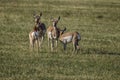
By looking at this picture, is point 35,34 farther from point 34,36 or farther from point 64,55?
point 64,55

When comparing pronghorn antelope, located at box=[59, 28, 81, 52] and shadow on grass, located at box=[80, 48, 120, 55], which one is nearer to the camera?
pronghorn antelope, located at box=[59, 28, 81, 52]

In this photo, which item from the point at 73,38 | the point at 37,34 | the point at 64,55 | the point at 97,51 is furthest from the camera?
the point at 97,51

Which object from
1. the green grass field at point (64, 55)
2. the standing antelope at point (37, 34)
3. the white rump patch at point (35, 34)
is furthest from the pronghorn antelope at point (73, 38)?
the white rump patch at point (35, 34)

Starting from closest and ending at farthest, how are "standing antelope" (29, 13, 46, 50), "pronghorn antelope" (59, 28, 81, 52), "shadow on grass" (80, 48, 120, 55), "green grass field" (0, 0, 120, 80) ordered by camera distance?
Answer: "green grass field" (0, 0, 120, 80), "pronghorn antelope" (59, 28, 81, 52), "standing antelope" (29, 13, 46, 50), "shadow on grass" (80, 48, 120, 55)

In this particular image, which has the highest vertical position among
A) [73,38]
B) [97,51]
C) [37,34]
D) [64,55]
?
[37,34]

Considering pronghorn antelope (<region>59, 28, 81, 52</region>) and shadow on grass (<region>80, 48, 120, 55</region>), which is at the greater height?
pronghorn antelope (<region>59, 28, 81, 52</region>)

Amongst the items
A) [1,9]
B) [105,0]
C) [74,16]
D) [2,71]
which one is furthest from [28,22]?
[105,0]

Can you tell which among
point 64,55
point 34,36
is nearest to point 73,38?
point 64,55

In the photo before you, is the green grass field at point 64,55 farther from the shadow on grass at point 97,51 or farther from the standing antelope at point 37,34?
the standing antelope at point 37,34

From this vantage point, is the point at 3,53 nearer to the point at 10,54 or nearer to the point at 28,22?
the point at 10,54

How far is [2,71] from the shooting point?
17.0 metres

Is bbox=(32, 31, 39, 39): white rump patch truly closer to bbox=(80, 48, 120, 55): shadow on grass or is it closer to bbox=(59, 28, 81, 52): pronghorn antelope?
bbox=(59, 28, 81, 52): pronghorn antelope

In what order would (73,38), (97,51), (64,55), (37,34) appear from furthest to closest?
1. (97,51)
2. (37,34)
3. (73,38)
4. (64,55)

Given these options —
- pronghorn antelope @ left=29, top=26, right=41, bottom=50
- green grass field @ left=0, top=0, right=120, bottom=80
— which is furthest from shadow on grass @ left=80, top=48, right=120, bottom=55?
pronghorn antelope @ left=29, top=26, right=41, bottom=50
